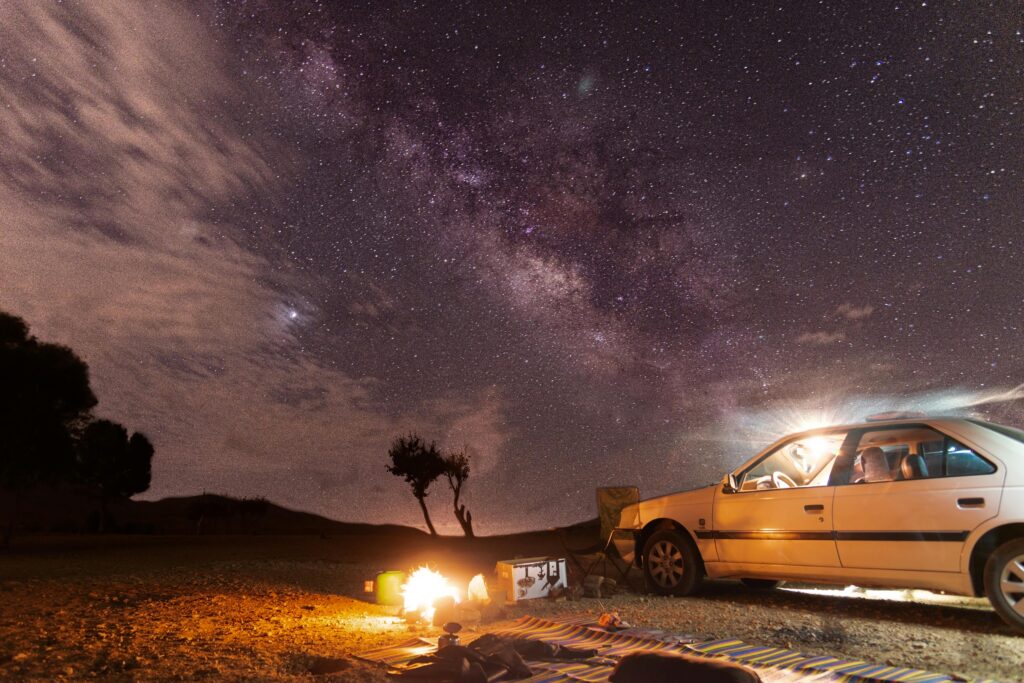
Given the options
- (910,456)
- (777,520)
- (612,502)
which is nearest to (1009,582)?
(910,456)

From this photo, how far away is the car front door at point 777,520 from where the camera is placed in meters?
6.62

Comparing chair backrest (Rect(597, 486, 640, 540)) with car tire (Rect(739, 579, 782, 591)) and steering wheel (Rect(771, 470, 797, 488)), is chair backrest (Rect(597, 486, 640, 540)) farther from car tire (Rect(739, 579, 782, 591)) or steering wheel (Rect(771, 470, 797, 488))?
steering wheel (Rect(771, 470, 797, 488))

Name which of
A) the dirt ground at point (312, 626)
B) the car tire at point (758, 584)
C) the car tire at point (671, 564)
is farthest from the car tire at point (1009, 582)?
the car tire at point (758, 584)

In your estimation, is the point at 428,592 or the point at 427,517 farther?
the point at 427,517

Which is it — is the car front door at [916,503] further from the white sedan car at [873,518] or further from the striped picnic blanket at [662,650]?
the striped picnic blanket at [662,650]

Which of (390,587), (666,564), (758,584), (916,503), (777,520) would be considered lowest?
(758,584)

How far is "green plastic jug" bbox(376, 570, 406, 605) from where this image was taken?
26.8ft

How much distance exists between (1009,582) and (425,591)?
5.52 m

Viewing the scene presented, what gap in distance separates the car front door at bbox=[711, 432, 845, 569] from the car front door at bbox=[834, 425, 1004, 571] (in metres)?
0.19

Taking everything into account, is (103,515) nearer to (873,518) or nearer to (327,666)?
(327,666)

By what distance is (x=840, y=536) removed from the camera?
6.43 meters

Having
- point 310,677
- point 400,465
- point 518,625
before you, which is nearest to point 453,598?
point 518,625

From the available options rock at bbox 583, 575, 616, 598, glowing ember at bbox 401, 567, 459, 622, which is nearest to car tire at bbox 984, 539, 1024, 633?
rock at bbox 583, 575, 616, 598

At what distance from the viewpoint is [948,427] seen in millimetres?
6113
